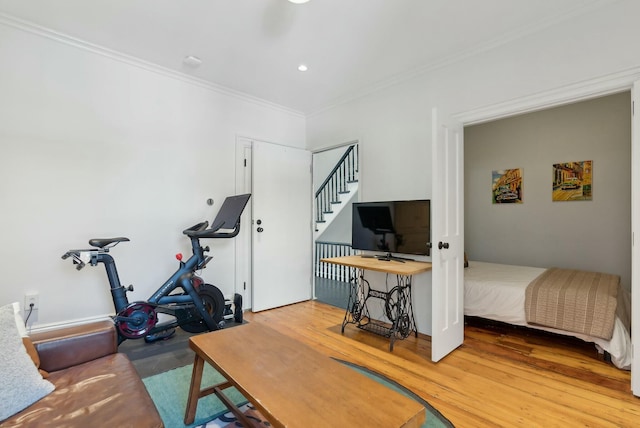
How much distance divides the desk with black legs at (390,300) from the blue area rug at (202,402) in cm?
80

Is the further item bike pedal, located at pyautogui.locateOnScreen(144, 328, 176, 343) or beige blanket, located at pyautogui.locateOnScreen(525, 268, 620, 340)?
bike pedal, located at pyautogui.locateOnScreen(144, 328, 176, 343)

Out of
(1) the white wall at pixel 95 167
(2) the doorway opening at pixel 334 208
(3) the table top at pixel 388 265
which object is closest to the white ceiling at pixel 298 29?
(1) the white wall at pixel 95 167

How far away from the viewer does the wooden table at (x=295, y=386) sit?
1.12 metres

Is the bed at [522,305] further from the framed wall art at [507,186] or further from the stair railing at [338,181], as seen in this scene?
the stair railing at [338,181]

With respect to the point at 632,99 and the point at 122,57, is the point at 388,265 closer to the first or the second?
the point at 632,99

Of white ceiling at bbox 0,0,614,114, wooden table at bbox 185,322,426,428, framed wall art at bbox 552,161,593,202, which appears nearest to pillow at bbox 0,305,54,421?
wooden table at bbox 185,322,426,428

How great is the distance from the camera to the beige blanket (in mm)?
2502

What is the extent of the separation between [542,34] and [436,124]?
1.06 metres

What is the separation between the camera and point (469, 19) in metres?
2.40

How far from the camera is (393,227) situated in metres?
3.23

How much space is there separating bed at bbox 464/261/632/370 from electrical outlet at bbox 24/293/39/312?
4.02m

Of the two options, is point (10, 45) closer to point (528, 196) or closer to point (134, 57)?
point (134, 57)

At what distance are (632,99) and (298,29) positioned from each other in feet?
8.15

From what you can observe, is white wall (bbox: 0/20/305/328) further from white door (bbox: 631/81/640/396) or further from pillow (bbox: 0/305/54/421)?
white door (bbox: 631/81/640/396)
